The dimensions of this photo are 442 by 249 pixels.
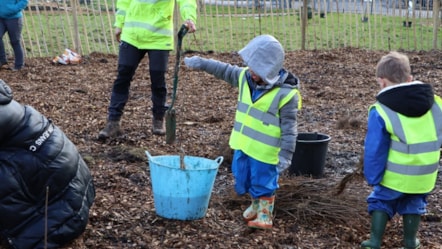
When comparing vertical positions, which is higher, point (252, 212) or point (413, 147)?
point (413, 147)

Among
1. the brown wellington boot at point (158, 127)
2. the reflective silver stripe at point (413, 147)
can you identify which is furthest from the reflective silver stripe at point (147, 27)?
the reflective silver stripe at point (413, 147)

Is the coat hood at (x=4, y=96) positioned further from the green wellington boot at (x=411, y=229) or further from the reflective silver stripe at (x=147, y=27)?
the reflective silver stripe at (x=147, y=27)

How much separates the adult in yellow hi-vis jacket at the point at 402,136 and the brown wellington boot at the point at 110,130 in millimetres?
3072

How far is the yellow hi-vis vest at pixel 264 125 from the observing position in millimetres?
3801

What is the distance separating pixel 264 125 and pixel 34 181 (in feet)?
4.41

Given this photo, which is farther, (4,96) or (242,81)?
(242,81)

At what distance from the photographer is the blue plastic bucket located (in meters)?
3.78

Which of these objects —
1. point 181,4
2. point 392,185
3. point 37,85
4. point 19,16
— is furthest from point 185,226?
point 19,16

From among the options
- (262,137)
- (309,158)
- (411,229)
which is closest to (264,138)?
(262,137)

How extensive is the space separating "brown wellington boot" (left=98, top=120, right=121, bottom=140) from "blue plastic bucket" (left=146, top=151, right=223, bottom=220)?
6.88ft

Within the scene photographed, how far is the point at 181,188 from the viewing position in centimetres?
382

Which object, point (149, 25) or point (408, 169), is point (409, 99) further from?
point (149, 25)

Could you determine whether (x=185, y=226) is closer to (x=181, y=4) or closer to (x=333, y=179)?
(x=333, y=179)

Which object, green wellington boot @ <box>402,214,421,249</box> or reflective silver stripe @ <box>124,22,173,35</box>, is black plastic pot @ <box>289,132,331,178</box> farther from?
reflective silver stripe @ <box>124,22,173,35</box>
